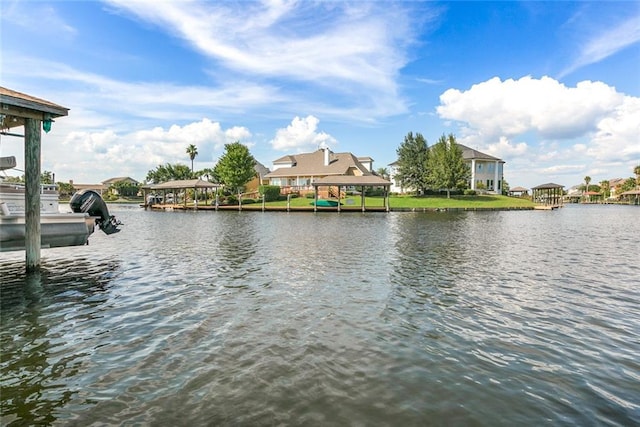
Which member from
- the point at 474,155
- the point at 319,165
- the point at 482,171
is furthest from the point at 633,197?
the point at 319,165

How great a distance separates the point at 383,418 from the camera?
4.69 m

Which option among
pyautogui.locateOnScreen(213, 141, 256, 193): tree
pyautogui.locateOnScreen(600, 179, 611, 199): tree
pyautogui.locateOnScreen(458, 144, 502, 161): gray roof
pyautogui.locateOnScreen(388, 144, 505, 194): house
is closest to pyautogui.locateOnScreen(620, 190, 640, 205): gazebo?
pyautogui.locateOnScreen(600, 179, 611, 199): tree

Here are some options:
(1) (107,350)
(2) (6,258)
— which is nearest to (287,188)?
(2) (6,258)

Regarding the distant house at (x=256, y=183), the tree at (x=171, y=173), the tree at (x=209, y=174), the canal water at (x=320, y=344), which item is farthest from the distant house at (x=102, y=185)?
the canal water at (x=320, y=344)

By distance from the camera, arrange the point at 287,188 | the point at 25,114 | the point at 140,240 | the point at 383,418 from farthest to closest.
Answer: the point at 287,188
the point at 140,240
the point at 25,114
the point at 383,418

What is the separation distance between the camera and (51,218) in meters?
13.4

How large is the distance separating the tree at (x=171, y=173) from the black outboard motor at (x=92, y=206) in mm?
86721

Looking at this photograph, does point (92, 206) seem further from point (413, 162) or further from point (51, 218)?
point (413, 162)

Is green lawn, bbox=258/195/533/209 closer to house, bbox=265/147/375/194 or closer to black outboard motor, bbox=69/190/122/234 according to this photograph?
house, bbox=265/147/375/194

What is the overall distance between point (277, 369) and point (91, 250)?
52.7ft

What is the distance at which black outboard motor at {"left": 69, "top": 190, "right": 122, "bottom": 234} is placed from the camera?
50.8 ft

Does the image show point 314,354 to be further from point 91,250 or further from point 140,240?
point 140,240

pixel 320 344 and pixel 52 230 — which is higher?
pixel 52 230

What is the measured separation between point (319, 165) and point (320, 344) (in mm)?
70735
